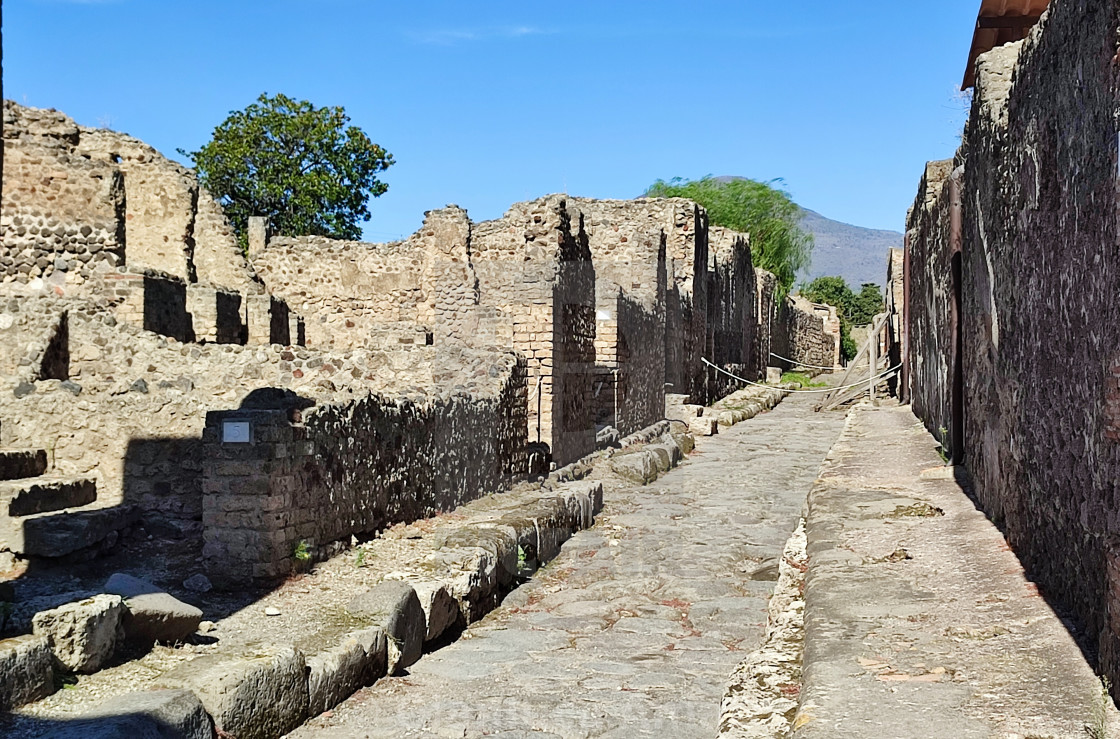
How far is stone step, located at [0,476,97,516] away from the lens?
18.7 ft

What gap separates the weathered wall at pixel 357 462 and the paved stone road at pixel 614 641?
1054 millimetres

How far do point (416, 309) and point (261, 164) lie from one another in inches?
640

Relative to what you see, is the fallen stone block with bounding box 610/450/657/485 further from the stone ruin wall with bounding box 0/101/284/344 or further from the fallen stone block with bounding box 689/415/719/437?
the stone ruin wall with bounding box 0/101/284/344

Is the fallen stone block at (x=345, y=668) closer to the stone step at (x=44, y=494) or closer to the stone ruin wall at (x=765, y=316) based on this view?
the stone step at (x=44, y=494)

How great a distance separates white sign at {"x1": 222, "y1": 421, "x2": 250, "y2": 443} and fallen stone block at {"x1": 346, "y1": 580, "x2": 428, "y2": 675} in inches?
43.2

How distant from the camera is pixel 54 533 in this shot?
5.36 meters

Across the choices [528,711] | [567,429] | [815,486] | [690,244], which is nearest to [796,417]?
[690,244]

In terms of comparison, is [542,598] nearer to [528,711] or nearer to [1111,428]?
[528,711]

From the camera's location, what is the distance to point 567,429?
436 inches

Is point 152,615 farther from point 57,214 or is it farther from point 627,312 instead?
point 627,312

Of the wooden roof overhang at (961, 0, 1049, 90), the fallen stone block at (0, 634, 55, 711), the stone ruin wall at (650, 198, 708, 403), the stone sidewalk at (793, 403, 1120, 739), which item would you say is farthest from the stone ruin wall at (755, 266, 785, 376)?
the fallen stone block at (0, 634, 55, 711)

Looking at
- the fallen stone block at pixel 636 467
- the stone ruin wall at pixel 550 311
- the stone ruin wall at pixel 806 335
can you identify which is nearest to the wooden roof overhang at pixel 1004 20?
the stone ruin wall at pixel 550 311

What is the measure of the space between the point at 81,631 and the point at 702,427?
13928 mm

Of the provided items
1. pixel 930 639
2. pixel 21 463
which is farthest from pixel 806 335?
pixel 930 639
